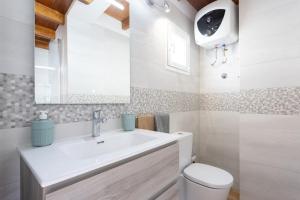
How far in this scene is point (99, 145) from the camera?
3.21 feet

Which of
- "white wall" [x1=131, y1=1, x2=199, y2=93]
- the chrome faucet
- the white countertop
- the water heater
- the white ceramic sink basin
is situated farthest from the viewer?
the water heater

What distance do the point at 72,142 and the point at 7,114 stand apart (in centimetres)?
32

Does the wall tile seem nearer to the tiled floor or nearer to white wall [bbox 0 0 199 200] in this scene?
the tiled floor

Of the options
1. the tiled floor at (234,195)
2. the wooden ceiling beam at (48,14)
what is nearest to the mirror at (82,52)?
the wooden ceiling beam at (48,14)

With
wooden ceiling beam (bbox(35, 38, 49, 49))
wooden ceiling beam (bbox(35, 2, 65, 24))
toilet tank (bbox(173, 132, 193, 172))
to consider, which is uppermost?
wooden ceiling beam (bbox(35, 2, 65, 24))

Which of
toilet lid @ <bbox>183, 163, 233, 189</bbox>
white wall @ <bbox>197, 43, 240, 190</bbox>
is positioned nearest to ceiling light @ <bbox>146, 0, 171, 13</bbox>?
white wall @ <bbox>197, 43, 240, 190</bbox>

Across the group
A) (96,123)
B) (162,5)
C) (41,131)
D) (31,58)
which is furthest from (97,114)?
(162,5)

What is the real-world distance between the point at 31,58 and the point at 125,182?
0.79m

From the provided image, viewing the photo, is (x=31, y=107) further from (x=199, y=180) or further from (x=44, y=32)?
(x=199, y=180)

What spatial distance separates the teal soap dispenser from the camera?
778 millimetres

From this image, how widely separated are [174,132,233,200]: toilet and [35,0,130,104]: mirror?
703mm

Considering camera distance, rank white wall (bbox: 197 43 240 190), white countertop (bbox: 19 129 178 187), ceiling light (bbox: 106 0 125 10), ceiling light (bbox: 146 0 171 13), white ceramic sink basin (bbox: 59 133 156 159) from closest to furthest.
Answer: white countertop (bbox: 19 129 178 187) → white ceramic sink basin (bbox: 59 133 156 159) → ceiling light (bbox: 106 0 125 10) → ceiling light (bbox: 146 0 171 13) → white wall (bbox: 197 43 240 190)

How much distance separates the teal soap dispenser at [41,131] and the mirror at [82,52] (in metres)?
0.11

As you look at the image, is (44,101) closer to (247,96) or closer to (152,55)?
(152,55)
